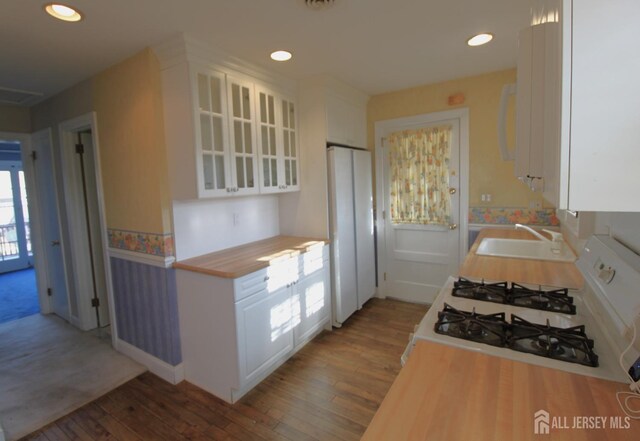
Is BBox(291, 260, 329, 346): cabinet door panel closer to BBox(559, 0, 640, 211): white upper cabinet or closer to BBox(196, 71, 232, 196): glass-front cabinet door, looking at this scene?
BBox(196, 71, 232, 196): glass-front cabinet door

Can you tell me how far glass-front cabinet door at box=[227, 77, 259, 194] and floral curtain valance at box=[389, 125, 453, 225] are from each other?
1.69m

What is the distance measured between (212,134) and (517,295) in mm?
2067

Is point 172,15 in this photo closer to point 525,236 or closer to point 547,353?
point 547,353

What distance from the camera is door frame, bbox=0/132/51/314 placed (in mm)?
3383

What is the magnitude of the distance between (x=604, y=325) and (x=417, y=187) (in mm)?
2498

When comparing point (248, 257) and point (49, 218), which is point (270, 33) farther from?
point (49, 218)

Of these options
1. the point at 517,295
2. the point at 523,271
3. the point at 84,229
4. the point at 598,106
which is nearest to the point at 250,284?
the point at 517,295

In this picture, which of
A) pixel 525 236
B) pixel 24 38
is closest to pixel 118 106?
pixel 24 38

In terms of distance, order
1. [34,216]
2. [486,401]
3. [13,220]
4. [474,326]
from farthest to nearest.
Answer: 1. [13,220]
2. [34,216]
3. [474,326]
4. [486,401]

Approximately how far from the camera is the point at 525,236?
2680 millimetres

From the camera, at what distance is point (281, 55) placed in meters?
2.41

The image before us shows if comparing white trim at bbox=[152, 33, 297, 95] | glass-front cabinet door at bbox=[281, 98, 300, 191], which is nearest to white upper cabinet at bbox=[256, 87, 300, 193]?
glass-front cabinet door at bbox=[281, 98, 300, 191]

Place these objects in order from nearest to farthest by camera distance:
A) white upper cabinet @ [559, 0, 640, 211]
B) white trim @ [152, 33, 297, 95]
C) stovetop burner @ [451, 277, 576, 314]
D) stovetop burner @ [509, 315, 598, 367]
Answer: white upper cabinet @ [559, 0, 640, 211]
stovetop burner @ [509, 315, 598, 367]
stovetop burner @ [451, 277, 576, 314]
white trim @ [152, 33, 297, 95]

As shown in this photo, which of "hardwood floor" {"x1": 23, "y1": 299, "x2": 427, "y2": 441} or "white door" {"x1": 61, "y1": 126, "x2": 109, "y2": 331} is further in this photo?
"white door" {"x1": 61, "y1": 126, "x2": 109, "y2": 331}
